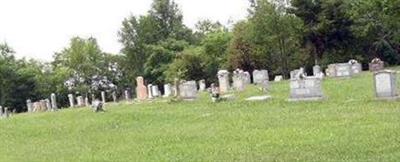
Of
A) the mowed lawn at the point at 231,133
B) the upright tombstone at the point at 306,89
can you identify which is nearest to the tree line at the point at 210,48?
the upright tombstone at the point at 306,89

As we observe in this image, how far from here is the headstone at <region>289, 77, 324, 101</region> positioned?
24656 mm

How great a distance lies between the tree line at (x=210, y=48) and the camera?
5291cm

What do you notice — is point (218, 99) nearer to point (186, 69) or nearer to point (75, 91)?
point (186, 69)

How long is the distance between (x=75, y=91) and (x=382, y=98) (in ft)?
185

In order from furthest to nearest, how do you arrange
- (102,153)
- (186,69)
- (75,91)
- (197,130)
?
(75,91) < (186,69) < (197,130) < (102,153)

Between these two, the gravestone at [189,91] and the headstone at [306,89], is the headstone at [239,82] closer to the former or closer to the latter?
the gravestone at [189,91]

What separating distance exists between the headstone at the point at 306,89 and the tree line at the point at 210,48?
47.2ft

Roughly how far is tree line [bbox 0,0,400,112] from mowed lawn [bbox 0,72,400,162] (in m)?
16.8

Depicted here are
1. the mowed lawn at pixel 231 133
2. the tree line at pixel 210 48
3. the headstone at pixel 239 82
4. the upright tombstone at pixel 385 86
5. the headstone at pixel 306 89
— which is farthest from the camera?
the tree line at pixel 210 48

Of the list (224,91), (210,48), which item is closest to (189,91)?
(224,91)

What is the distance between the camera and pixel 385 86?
22203 millimetres

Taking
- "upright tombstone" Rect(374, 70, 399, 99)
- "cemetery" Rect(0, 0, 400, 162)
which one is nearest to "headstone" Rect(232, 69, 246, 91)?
"cemetery" Rect(0, 0, 400, 162)

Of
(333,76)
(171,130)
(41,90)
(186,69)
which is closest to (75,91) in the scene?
(41,90)

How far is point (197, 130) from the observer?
19.4 meters
